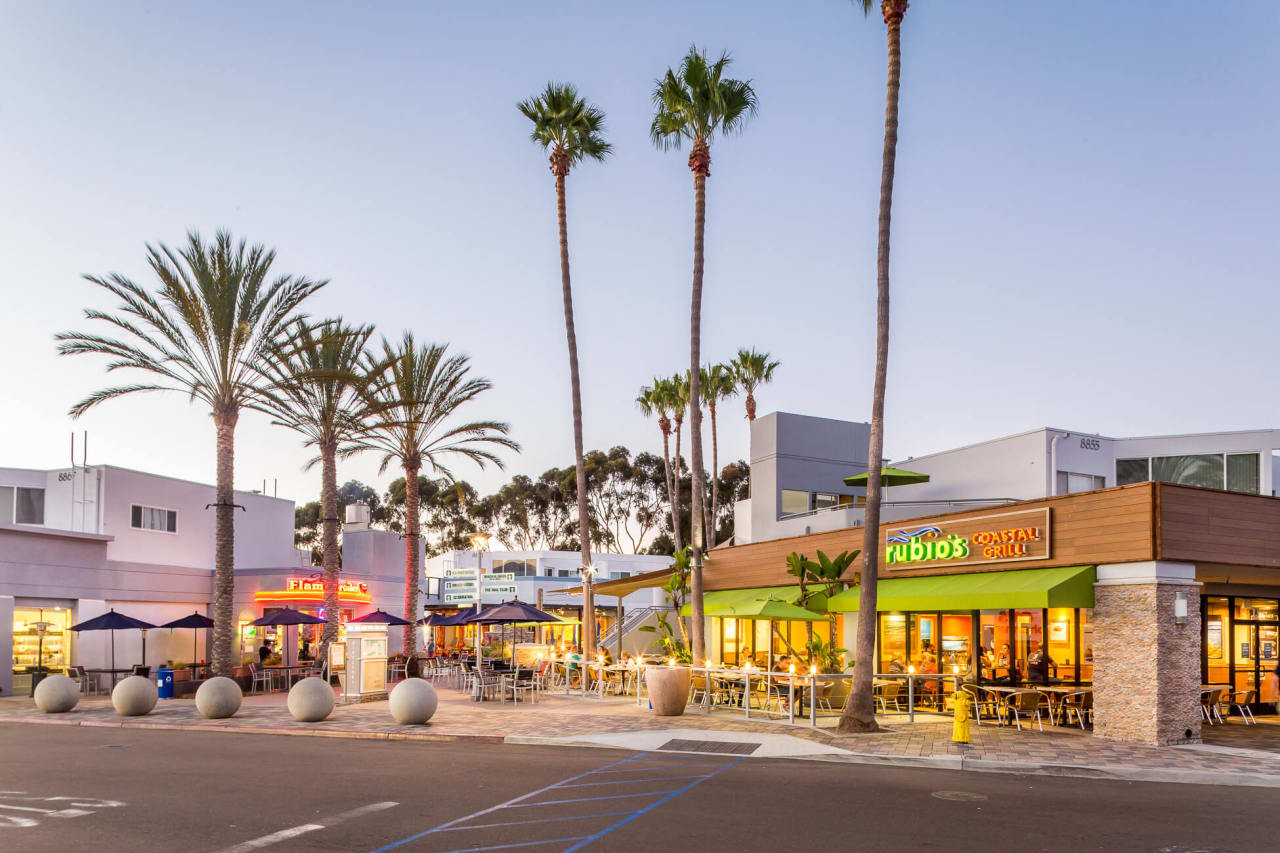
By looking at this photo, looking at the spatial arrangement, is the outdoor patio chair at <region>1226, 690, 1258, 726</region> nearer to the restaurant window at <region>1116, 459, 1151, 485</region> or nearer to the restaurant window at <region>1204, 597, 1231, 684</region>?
the restaurant window at <region>1204, 597, 1231, 684</region>

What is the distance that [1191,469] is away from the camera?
35.0 meters

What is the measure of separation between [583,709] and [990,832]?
14.6 metres

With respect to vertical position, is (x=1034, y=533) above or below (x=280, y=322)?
below

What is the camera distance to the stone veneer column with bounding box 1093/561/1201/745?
1766 centimetres

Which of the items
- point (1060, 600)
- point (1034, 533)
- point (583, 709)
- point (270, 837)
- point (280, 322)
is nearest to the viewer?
point (270, 837)

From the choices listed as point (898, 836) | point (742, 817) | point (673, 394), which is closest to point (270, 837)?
point (742, 817)

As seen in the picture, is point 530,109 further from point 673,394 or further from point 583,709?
point 673,394

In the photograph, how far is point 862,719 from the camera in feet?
63.6

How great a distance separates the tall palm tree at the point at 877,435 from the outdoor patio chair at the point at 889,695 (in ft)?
7.16

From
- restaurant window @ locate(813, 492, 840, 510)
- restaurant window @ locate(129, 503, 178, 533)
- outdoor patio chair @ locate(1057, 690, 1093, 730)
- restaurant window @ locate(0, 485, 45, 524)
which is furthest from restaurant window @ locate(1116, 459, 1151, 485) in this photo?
restaurant window @ locate(0, 485, 45, 524)

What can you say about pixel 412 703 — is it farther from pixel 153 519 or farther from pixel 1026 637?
pixel 153 519

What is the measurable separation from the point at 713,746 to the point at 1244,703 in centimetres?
1324

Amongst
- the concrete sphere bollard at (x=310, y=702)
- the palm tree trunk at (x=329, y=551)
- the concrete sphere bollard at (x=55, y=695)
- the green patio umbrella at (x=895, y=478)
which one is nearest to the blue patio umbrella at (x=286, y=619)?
the palm tree trunk at (x=329, y=551)

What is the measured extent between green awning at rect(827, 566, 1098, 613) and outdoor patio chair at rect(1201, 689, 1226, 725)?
4.12 metres
